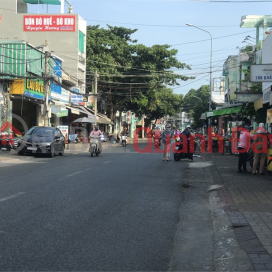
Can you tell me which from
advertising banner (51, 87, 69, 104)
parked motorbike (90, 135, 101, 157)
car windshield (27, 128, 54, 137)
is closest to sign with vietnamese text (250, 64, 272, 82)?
parked motorbike (90, 135, 101, 157)

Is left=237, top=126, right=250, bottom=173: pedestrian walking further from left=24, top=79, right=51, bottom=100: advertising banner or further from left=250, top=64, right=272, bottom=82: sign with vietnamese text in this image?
left=24, top=79, right=51, bottom=100: advertising banner

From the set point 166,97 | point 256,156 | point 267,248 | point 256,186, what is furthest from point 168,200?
point 166,97

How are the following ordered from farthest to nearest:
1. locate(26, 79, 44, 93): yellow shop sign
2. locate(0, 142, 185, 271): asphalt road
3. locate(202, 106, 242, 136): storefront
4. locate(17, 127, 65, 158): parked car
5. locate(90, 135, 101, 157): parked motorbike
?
1. locate(26, 79, 44, 93): yellow shop sign
2. locate(202, 106, 242, 136): storefront
3. locate(90, 135, 101, 157): parked motorbike
4. locate(17, 127, 65, 158): parked car
5. locate(0, 142, 185, 271): asphalt road

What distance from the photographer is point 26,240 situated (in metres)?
5.39

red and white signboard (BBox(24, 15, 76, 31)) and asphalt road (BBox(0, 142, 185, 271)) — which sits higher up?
red and white signboard (BBox(24, 15, 76, 31))

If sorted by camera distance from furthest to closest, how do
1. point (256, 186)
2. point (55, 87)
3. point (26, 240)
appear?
point (55, 87)
point (256, 186)
point (26, 240)

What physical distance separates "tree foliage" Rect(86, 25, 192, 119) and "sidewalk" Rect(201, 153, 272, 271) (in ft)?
121

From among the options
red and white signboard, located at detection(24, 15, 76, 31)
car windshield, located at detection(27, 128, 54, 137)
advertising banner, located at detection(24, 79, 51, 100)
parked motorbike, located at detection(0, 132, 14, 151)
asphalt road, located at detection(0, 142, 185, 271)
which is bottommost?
asphalt road, located at detection(0, 142, 185, 271)

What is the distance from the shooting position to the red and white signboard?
1721 inches

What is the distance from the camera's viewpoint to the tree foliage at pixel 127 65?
160ft

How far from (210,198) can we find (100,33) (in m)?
45.1

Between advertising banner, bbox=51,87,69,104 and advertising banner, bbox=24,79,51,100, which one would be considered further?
advertising banner, bbox=51,87,69,104

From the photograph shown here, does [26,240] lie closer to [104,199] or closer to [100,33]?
[104,199]

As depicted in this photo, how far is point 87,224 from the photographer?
6.41 m
